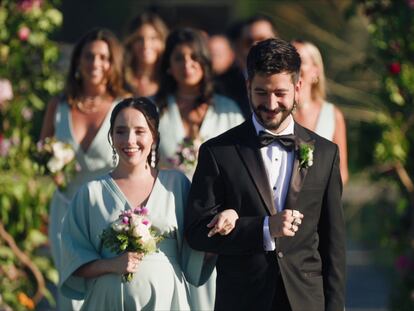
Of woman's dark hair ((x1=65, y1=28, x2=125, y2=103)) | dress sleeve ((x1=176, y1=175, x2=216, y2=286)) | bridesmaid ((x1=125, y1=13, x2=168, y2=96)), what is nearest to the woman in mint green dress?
woman's dark hair ((x1=65, y1=28, x2=125, y2=103))

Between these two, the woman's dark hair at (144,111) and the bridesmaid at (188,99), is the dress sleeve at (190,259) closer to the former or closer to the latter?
the woman's dark hair at (144,111)

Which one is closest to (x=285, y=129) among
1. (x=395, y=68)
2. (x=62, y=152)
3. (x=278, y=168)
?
(x=278, y=168)

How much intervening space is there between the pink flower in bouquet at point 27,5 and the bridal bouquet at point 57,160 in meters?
1.49

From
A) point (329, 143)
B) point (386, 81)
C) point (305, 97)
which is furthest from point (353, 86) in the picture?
point (329, 143)

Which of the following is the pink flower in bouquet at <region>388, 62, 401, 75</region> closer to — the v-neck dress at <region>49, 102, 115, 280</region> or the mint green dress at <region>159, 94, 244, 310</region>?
the mint green dress at <region>159, 94, 244, 310</region>

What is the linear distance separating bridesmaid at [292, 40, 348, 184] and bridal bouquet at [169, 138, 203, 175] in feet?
2.41

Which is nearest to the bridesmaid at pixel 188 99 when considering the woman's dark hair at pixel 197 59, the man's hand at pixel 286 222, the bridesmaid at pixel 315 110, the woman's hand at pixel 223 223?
the woman's dark hair at pixel 197 59

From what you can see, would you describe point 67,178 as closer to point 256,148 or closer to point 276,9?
point 256,148

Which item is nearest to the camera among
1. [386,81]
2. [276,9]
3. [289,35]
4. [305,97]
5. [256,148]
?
[256,148]

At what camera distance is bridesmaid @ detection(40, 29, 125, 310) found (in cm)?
796

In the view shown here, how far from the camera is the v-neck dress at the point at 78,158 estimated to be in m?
7.96

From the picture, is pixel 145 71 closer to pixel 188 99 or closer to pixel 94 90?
pixel 94 90

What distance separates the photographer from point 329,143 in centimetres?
586

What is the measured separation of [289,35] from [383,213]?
487cm
